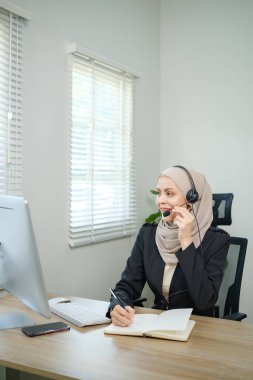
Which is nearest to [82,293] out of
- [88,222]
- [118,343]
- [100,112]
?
[88,222]

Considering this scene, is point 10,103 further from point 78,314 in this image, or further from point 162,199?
point 78,314

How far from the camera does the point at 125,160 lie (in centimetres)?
320

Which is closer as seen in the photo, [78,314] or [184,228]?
[78,314]

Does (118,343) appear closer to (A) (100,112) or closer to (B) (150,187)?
(A) (100,112)

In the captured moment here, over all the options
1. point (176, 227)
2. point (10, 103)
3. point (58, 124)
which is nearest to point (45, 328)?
point (176, 227)

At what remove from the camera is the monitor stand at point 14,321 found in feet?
4.69

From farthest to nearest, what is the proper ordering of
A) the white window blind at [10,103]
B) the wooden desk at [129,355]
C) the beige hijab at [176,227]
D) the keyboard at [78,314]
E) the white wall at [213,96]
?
the white wall at [213,96], the white window blind at [10,103], the beige hijab at [176,227], the keyboard at [78,314], the wooden desk at [129,355]

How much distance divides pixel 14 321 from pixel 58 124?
1380 mm

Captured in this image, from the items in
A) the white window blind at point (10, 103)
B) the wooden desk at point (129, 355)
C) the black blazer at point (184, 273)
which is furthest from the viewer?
the white window blind at point (10, 103)

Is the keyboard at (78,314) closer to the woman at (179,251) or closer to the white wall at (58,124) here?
the woman at (179,251)

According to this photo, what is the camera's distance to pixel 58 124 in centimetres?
251

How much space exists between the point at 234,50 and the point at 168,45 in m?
0.65

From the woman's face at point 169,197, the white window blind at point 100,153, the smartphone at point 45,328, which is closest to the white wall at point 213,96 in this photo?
the white window blind at point 100,153

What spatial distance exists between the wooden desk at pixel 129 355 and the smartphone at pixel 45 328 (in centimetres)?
2
